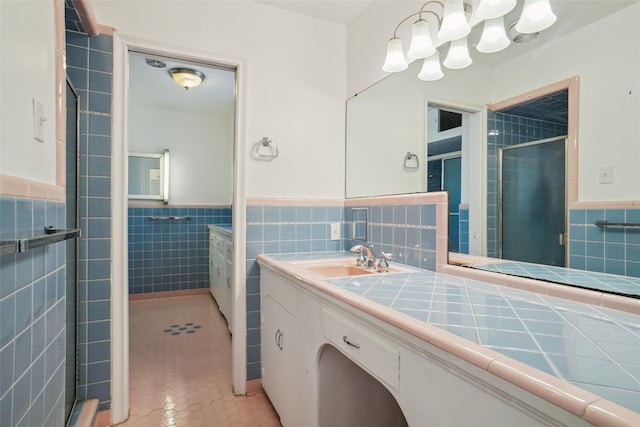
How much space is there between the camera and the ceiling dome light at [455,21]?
1.31 m

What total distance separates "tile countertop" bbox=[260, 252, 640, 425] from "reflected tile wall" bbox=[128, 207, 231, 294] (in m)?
3.27

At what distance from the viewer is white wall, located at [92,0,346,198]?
177 centimetres

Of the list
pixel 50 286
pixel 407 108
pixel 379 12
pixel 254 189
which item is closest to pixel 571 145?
pixel 407 108

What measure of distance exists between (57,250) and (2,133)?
0.47 meters

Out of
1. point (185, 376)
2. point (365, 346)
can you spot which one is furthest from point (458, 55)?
point (185, 376)

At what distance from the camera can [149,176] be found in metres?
3.96

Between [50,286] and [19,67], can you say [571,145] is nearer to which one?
[19,67]

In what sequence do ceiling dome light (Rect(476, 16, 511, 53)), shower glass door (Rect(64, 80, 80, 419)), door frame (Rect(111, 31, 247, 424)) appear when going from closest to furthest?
1. ceiling dome light (Rect(476, 16, 511, 53))
2. shower glass door (Rect(64, 80, 80, 419))
3. door frame (Rect(111, 31, 247, 424))

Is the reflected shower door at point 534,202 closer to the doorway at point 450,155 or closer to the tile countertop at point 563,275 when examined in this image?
the tile countertop at point 563,275

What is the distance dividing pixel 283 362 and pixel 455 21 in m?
1.68

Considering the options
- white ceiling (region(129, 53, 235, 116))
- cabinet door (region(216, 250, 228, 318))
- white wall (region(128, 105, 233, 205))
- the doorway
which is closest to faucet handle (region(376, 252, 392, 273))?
the doorway

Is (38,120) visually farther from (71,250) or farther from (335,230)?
(335,230)

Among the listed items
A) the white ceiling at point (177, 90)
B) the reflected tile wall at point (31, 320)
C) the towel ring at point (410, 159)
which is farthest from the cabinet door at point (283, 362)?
the white ceiling at point (177, 90)

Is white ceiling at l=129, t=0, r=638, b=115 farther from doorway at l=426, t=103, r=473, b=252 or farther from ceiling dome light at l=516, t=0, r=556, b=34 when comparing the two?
doorway at l=426, t=103, r=473, b=252
